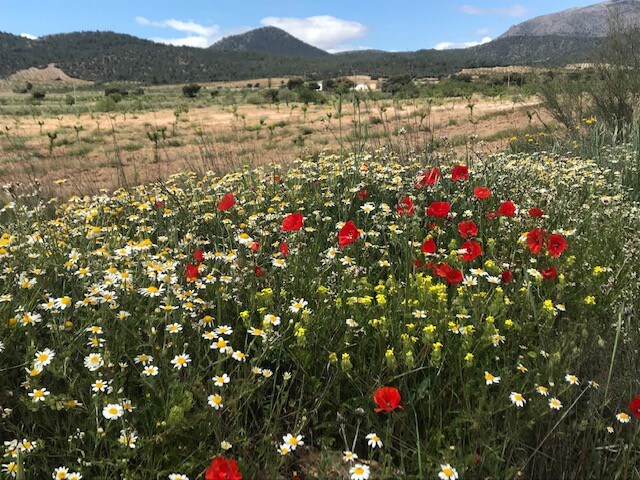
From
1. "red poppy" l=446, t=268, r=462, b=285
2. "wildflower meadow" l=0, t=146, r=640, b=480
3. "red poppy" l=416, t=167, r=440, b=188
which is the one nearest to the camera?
"wildflower meadow" l=0, t=146, r=640, b=480

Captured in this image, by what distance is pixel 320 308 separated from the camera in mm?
2248

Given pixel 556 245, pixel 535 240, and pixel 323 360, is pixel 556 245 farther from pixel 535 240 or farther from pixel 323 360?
pixel 323 360

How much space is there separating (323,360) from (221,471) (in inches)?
34.1

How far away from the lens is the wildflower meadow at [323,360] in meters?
1.63

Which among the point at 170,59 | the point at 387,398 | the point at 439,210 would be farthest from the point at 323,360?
the point at 170,59

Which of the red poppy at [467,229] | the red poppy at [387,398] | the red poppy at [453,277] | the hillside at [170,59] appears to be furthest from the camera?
the hillside at [170,59]

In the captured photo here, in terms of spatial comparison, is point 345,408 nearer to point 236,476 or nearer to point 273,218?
point 236,476

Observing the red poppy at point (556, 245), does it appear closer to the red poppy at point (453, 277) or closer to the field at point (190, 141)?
the red poppy at point (453, 277)

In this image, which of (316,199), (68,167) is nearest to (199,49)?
(68,167)

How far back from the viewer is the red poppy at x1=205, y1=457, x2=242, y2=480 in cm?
123

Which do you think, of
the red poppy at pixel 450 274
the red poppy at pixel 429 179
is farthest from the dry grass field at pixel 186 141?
the red poppy at pixel 450 274

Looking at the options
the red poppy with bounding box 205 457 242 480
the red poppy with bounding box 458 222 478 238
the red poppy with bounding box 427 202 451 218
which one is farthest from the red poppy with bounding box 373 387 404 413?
the red poppy with bounding box 427 202 451 218

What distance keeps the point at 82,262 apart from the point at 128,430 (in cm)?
124

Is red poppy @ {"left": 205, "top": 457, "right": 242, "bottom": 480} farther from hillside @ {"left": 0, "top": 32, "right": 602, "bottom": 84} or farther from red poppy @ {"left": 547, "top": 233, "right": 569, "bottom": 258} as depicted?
hillside @ {"left": 0, "top": 32, "right": 602, "bottom": 84}
